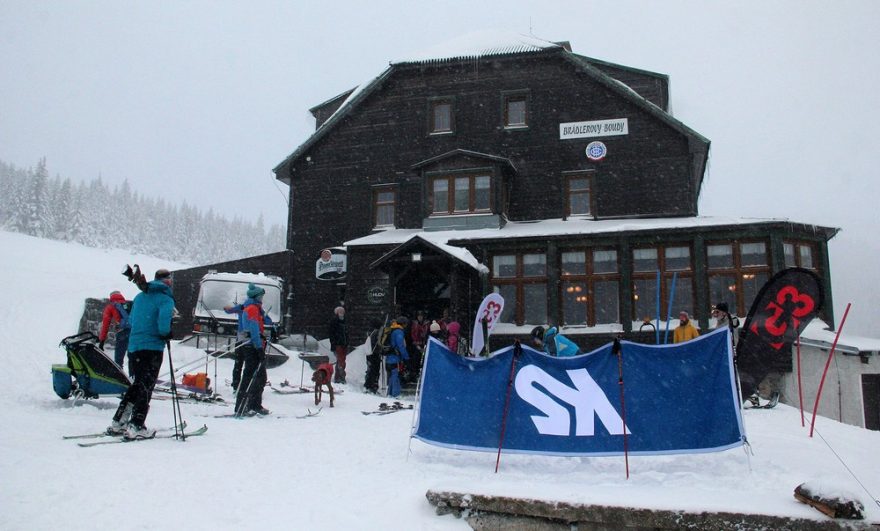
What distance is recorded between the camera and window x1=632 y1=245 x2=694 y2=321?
17719 millimetres

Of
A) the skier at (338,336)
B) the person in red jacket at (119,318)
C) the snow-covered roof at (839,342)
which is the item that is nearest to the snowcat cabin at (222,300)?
the skier at (338,336)

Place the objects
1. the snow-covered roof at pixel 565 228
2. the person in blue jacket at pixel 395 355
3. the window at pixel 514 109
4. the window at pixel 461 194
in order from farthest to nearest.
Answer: the window at pixel 514 109 < the window at pixel 461 194 < the snow-covered roof at pixel 565 228 < the person in blue jacket at pixel 395 355

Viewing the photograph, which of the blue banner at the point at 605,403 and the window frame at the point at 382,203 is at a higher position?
the window frame at the point at 382,203

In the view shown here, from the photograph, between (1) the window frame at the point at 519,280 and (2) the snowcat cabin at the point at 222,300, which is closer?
→ (2) the snowcat cabin at the point at 222,300

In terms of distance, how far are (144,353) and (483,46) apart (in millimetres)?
18601

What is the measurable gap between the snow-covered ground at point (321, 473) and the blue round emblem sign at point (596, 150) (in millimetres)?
11739

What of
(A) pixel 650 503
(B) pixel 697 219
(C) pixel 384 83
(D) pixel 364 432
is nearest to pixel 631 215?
(B) pixel 697 219

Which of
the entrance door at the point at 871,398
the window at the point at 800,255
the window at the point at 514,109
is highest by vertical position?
the window at the point at 514,109

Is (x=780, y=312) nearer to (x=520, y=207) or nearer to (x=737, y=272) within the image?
(x=737, y=272)

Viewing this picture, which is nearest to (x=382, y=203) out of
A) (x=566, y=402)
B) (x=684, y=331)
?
(x=684, y=331)

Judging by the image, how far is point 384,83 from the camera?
74.4 ft

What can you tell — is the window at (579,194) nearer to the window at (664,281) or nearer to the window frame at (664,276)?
the window frame at (664,276)

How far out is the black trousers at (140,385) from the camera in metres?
6.87

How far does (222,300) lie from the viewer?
729 inches
